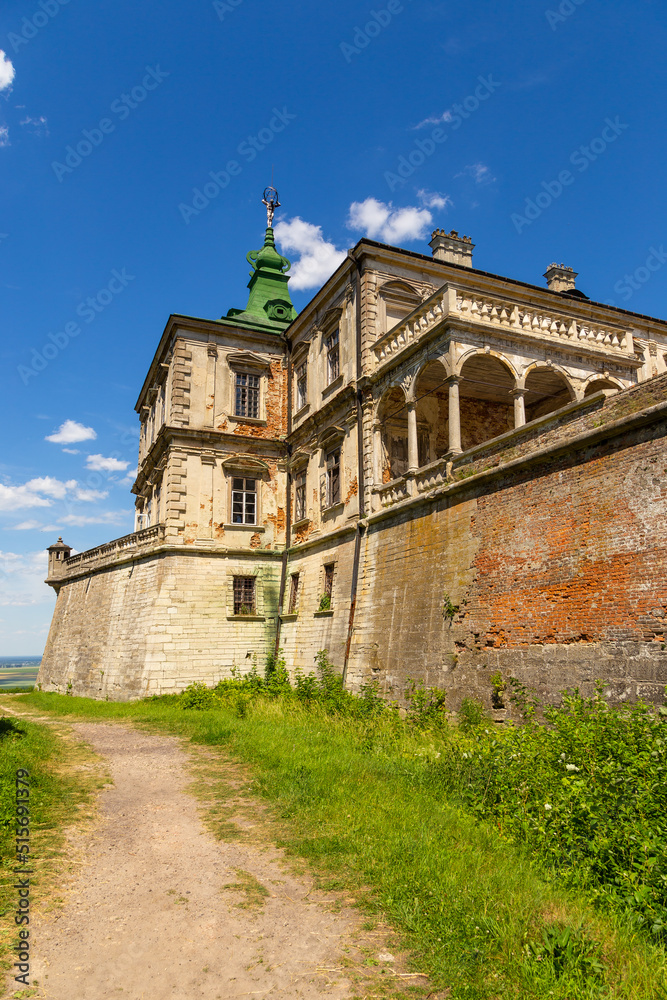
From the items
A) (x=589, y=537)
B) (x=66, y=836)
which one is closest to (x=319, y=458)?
(x=589, y=537)

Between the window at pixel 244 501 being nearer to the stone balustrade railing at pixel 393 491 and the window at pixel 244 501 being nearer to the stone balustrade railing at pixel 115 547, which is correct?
the stone balustrade railing at pixel 115 547

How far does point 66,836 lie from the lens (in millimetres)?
6688

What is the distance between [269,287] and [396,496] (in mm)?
16798

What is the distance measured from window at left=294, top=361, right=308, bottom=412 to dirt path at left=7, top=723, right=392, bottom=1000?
16675mm

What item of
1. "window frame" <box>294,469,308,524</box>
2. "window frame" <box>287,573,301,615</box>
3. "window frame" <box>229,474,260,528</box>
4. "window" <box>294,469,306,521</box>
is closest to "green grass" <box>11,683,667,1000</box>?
"window frame" <box>287,573,301,615</box>

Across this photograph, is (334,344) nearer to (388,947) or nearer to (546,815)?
(546,815)

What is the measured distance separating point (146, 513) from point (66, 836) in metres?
20.6

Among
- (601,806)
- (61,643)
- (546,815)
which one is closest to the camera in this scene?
(601,806)

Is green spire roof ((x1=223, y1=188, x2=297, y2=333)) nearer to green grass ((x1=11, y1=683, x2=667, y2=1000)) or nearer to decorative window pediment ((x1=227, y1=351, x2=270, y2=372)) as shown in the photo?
decorative window pediment ((x1=227, y1=351, x2=270, y2=372))

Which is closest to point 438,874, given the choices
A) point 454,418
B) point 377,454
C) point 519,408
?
point 454,418

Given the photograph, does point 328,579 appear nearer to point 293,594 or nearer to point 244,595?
point 293,594

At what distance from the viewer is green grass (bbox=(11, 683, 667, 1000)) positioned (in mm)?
4113

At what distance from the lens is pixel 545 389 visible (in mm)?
18422

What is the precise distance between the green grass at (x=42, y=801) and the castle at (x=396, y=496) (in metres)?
6.56
